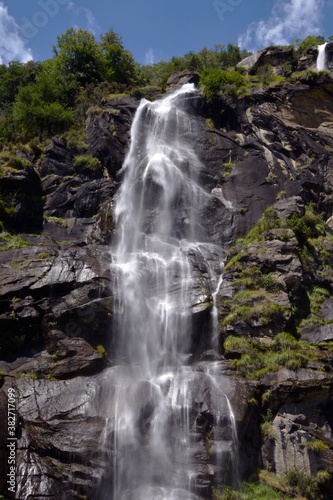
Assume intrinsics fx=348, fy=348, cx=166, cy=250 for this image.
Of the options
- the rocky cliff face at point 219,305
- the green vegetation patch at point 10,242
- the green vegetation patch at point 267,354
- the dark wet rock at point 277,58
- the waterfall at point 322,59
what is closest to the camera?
the rocky cliff face at point 219,305

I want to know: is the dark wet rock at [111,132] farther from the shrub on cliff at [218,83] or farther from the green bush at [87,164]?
the shrub on cliff at [218,83]

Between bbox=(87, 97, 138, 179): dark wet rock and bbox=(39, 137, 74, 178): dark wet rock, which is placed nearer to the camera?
bbox=(39, 137, 74, 178): dark wet rock

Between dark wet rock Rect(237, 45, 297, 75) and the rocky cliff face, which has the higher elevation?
dark wet rock Rect(237, 45, 297, 75)

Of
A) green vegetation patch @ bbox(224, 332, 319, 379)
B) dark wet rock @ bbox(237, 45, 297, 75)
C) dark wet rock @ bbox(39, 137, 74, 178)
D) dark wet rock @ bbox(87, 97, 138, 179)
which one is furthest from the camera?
dark wet rock @ bbox(237, 45, 297, 75)

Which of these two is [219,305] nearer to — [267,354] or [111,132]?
[267,354]

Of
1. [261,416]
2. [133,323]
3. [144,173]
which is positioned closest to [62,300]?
[133,323]

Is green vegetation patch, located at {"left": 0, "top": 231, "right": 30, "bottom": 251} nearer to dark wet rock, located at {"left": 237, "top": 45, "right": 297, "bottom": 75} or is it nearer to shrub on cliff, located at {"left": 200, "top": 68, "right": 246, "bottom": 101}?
shrub on cliff, located at {"left": 200, "top": 68, "right": 246, "bottom": 101}

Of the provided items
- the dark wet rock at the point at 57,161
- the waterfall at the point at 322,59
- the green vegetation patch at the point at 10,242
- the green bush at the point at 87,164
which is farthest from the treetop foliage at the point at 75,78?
the green vegetation patch at the point at 10,242

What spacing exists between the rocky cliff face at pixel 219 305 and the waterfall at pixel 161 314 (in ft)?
1.02

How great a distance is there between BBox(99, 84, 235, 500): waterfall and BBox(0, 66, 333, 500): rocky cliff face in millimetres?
312

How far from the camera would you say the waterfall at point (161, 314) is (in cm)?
948

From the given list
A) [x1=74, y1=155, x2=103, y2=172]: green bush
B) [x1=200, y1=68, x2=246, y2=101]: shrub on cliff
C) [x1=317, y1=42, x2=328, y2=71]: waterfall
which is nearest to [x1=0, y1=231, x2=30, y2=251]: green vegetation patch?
[x1=74, y1=155, x2=103, y2=172]: green bush

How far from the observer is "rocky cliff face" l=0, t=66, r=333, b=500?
959 centimetres

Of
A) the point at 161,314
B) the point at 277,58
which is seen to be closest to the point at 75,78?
the point at 277,58
